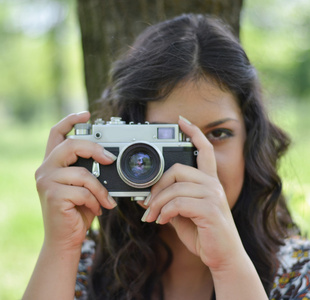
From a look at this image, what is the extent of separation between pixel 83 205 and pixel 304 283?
0.88 meters

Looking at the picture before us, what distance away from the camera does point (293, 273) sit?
1.86 metres

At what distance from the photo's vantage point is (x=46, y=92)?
75.3ft

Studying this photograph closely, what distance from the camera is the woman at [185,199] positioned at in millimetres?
1521

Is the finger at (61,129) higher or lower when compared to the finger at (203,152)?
higher

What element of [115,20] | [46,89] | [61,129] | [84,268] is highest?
[46,89]

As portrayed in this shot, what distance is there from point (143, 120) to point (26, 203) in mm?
5348

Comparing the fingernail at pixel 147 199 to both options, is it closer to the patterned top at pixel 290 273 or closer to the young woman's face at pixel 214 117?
the young woman's face at pixel 214 117

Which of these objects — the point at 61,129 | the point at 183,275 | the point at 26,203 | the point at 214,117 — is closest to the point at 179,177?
the point at 214,117

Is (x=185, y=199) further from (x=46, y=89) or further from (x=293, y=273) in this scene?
(x=46, y=89)

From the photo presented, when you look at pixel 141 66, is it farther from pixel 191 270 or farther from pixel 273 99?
pixel 191 270

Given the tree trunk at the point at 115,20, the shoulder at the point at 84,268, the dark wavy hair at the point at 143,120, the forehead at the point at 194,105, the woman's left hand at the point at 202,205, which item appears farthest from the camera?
the tree trunk at the point at 115,20

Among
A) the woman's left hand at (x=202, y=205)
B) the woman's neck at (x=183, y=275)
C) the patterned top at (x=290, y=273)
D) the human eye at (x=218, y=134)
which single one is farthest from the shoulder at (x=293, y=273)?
the human eye at (x=218, y=134)

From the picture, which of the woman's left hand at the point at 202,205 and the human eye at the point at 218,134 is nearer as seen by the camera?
the woman's left hand at the point at 202,205

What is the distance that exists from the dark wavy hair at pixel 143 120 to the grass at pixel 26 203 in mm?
313
